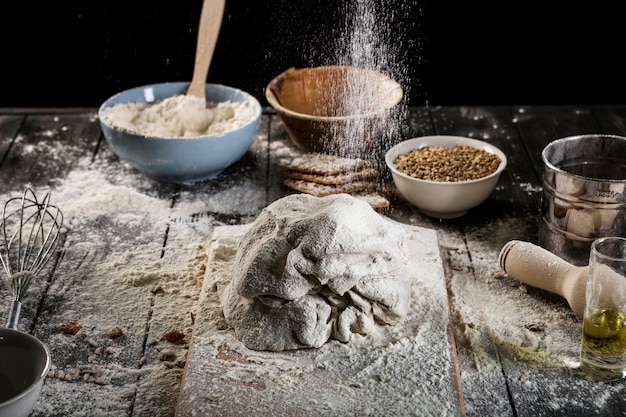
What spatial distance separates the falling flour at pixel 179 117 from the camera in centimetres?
249

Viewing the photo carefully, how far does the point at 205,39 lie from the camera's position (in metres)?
2.57

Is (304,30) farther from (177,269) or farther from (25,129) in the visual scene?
(177,269)

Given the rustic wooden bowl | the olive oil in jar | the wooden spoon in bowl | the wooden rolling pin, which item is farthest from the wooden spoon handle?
the olive oil in jar

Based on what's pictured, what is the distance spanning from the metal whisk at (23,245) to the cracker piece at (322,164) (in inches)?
25.3

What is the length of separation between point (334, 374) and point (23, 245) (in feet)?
3.18

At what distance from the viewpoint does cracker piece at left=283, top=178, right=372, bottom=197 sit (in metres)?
2.30

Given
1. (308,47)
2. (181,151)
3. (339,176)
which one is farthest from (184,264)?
(308,47)

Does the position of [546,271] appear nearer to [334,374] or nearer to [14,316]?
[334,374]

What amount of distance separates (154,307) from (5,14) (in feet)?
5.56

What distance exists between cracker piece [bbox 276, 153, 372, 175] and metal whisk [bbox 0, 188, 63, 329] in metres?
0.64

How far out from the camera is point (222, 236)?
6.80 feet

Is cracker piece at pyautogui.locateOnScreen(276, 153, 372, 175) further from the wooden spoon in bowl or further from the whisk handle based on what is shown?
the whisk handle

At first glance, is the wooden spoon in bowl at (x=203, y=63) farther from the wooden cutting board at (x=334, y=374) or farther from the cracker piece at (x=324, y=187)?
the wooden cutting board at (x=334, y=374)

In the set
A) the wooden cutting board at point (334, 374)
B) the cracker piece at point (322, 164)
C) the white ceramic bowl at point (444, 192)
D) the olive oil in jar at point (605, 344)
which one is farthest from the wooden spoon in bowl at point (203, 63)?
the olive oil in jar at point (605, 344)
